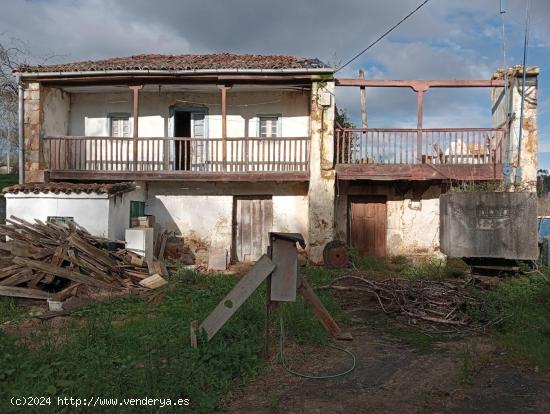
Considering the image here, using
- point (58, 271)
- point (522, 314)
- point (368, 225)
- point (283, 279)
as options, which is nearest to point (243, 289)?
point (283, 279)

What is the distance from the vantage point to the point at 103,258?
8.73 m

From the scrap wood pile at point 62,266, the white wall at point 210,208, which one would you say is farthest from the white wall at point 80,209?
the white wall at point 210,208

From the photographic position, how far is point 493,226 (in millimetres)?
7500

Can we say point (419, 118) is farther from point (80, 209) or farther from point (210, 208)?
point (80, 209)

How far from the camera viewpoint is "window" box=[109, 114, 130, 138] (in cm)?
1377

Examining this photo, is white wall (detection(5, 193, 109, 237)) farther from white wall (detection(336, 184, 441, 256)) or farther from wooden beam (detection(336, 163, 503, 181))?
white wall (detection(336, 184, 441, 256))

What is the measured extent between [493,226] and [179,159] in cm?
864

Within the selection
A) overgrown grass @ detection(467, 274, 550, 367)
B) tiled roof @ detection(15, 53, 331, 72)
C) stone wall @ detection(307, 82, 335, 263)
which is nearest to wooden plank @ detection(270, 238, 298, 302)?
overgrown grass @ detection(467, 274, 550, 367)

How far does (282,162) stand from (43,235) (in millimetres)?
6504

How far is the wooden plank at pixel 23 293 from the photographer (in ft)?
23.9

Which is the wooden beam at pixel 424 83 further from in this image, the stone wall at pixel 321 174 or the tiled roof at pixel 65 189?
the tiled roof at pixel 65 189

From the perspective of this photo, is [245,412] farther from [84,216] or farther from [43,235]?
[84,216]

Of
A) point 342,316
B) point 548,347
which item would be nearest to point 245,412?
point 342,316

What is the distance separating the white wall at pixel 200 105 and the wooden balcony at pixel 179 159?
542 millimetres
